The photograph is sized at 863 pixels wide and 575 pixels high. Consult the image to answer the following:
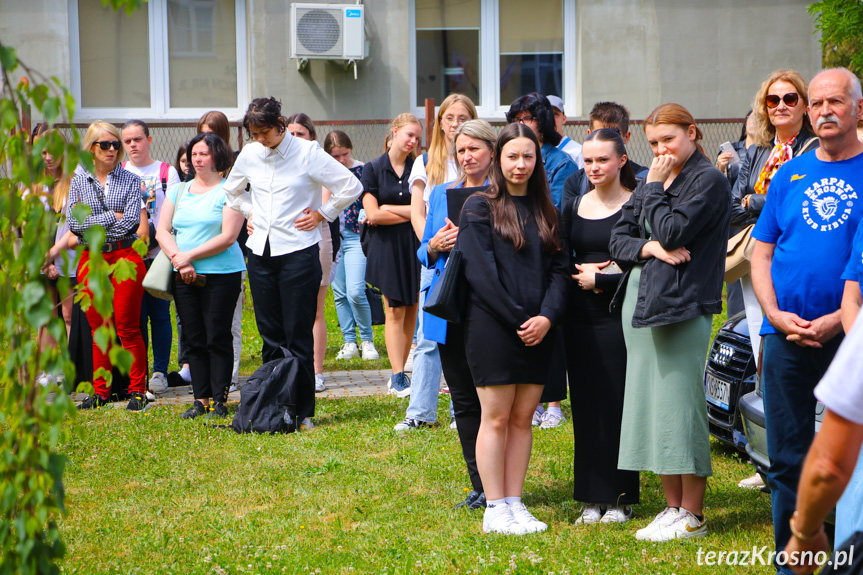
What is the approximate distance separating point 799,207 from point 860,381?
2.17m

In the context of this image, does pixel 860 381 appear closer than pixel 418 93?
Yes

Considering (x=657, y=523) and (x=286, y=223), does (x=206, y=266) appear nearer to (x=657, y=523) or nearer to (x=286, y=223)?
(x=286, y=223)

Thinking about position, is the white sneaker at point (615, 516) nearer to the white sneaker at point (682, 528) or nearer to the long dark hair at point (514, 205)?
the white sneaker at point (682, 528)

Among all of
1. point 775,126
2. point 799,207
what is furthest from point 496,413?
point 775,126

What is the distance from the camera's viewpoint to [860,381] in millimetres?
1850

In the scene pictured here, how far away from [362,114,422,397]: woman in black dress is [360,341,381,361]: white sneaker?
2.00 meters

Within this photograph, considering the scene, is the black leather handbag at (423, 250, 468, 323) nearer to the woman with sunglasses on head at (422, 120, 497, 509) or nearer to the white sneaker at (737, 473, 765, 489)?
the woman with sunglasses on head at (422, 120, 497, 509)

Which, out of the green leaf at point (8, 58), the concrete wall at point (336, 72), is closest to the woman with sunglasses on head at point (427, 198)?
the green leaf at point (8, 58)

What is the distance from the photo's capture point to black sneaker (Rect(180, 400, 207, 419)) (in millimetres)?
7441

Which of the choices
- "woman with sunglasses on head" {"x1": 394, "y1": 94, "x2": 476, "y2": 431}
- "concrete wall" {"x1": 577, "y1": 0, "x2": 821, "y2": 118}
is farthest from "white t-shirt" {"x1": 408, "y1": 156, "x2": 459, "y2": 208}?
"concrete wall" {"x1": 577, "y1": 0, "x2": 821, "y2": 118}

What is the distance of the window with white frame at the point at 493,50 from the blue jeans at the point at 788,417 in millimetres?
11312

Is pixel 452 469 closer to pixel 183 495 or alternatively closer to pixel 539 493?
pixel 539 493

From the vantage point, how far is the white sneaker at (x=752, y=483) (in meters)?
5.45

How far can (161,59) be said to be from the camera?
1439cm
